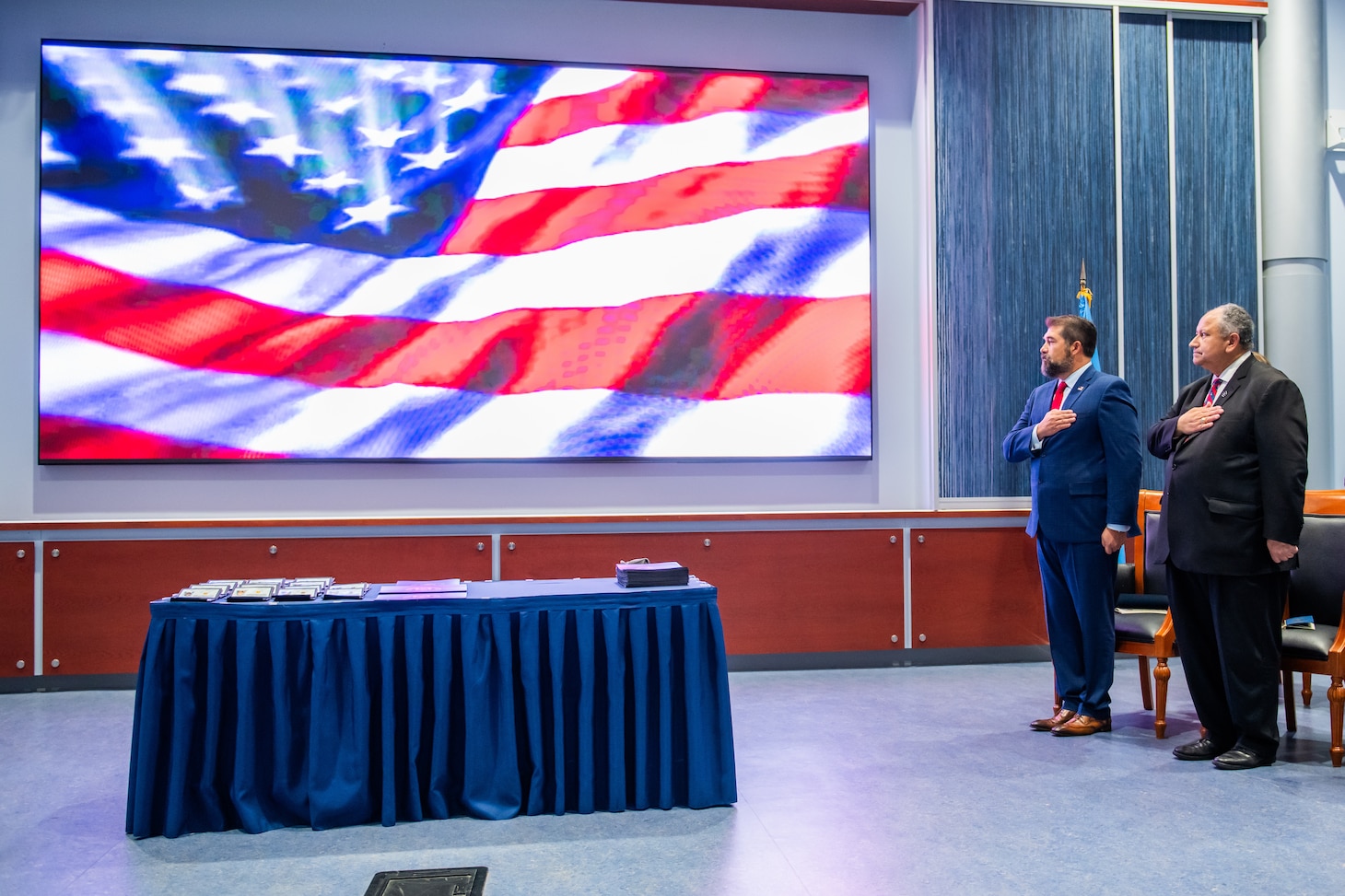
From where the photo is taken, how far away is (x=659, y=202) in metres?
5.55

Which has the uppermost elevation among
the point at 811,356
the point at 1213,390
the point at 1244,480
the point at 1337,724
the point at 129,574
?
the point at 811,356

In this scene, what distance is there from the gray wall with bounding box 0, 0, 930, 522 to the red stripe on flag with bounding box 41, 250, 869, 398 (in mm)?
302

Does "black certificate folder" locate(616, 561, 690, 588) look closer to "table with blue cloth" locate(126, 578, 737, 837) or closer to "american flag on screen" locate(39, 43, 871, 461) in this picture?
"table with blue cloth" locate(126, 578, 737, 837)

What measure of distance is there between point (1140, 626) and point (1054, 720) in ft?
1.76

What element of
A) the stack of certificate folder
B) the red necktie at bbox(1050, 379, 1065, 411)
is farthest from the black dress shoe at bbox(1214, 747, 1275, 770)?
the stack of certificate folder

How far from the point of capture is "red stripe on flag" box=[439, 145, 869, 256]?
541 cm

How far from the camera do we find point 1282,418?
11.4ft

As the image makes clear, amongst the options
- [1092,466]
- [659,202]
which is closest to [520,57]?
[659,202]

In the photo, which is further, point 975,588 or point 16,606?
point 975,588

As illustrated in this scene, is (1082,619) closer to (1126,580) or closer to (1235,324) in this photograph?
(1126,580)

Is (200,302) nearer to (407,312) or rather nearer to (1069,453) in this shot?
(407,312)

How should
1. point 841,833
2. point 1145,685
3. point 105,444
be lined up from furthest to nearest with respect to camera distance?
point 105,444 < point 1145,685 < point 841,833

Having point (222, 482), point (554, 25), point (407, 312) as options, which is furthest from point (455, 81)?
point (222, 482)

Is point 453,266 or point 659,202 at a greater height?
point 659,202
